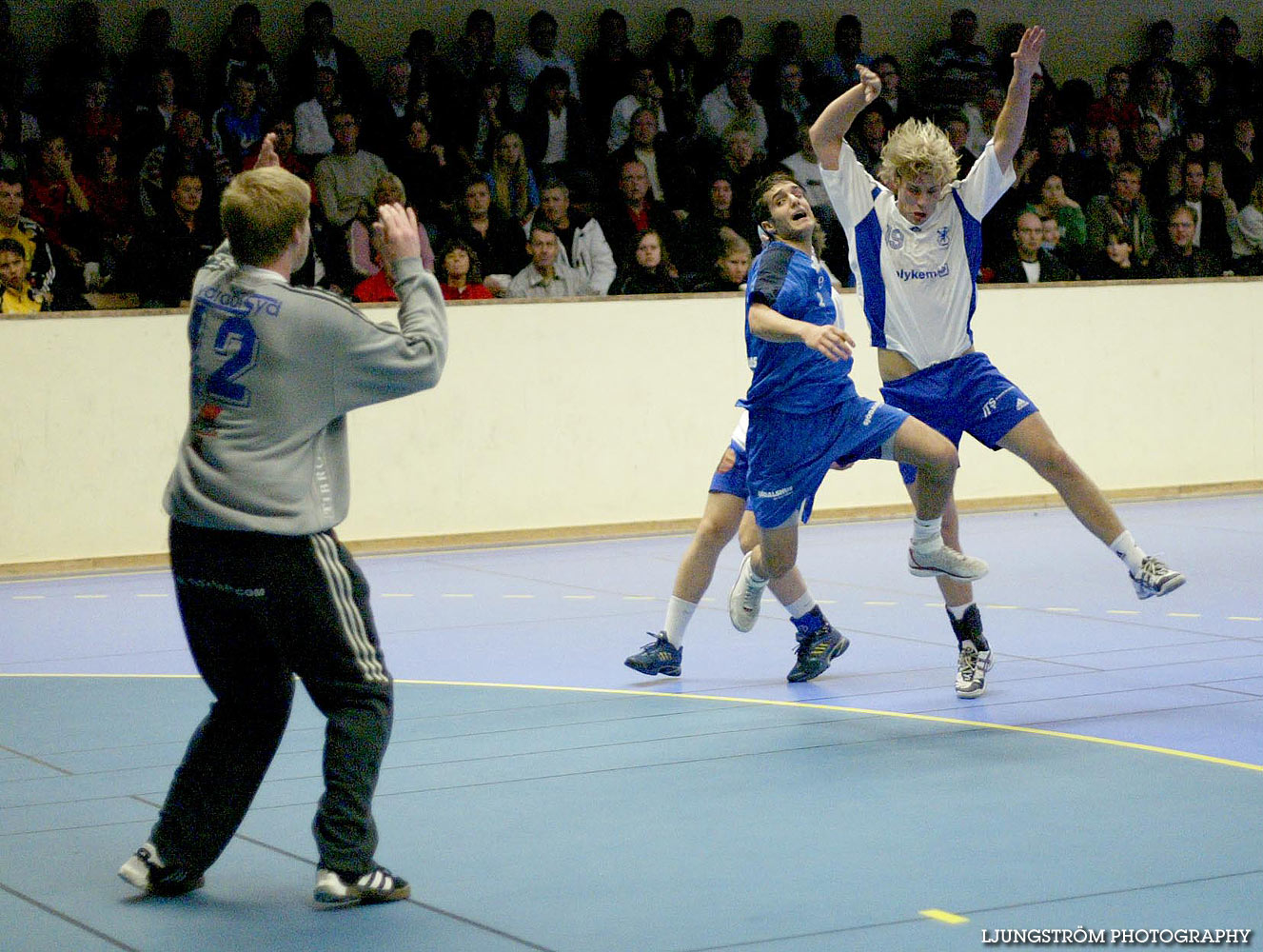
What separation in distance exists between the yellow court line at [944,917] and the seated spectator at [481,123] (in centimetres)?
1061

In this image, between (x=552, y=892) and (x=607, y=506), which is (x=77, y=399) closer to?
(x=607, y=506)

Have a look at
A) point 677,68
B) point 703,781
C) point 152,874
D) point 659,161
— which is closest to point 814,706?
point 703,781

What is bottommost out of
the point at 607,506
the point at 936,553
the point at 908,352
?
the point at 607,506

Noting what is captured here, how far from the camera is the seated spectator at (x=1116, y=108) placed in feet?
54.3

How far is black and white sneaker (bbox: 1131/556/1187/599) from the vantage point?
6.48 metres

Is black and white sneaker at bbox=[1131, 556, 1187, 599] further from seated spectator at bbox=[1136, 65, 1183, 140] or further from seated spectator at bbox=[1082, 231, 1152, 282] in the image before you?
seated spectator at bbox=[1136, 65, 1183, 140]

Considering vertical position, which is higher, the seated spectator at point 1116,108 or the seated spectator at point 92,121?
the seated spectator at point 1116,108

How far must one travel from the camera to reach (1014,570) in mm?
10445

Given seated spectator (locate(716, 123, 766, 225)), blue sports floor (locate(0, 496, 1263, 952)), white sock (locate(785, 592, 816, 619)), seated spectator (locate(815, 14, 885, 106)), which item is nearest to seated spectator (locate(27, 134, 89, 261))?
blue sports floor (locate(0, 496, 1263, 952))

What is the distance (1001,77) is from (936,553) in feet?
38.0

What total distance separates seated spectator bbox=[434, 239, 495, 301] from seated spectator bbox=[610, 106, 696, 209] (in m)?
2.16

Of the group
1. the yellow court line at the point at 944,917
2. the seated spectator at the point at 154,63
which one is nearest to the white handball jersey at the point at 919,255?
the yellow court line at the point at 944,917

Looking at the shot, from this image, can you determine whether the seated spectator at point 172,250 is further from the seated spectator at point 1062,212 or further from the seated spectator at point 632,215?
the seated spectator at point 1062,212

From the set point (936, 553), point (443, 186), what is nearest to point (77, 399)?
point (443, 186)
